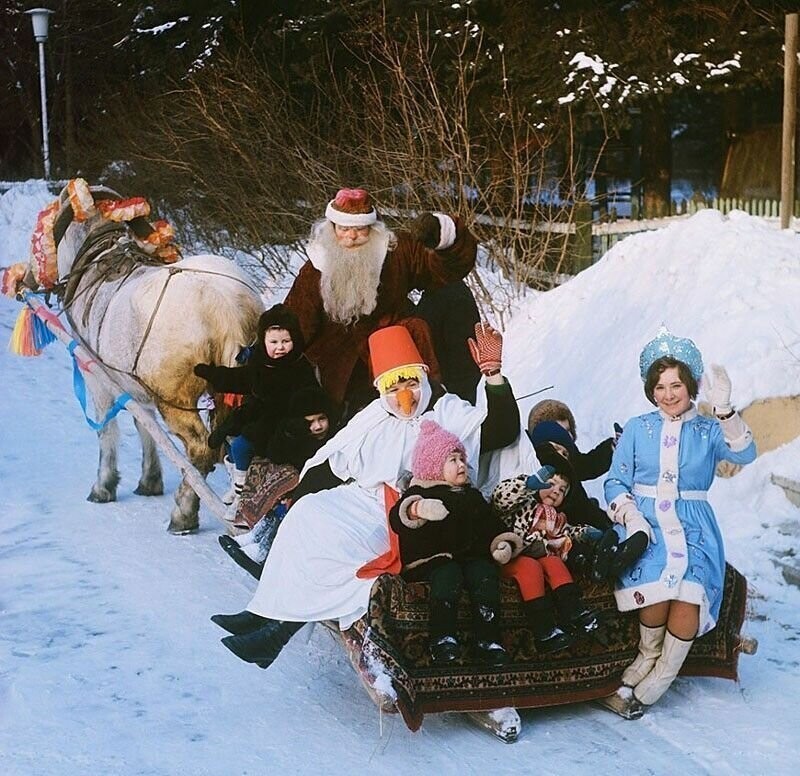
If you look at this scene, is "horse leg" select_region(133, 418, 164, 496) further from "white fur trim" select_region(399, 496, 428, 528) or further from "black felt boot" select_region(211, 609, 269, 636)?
"white fur trim" select_region(399, 496, 428, 528)

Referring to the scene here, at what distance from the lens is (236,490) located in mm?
6395

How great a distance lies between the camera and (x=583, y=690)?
449cm

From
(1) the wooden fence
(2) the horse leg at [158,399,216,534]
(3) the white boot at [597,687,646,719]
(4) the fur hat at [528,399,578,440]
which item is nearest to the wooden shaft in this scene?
(1) the wooden fence

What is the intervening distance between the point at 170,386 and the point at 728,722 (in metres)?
3.98

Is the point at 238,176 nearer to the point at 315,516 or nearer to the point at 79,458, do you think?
the point at 79,458

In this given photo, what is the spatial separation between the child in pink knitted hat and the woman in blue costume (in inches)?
21.2

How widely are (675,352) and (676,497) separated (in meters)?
0.54

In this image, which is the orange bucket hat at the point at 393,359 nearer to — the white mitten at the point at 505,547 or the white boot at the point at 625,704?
the white mitten at the point at 505,547

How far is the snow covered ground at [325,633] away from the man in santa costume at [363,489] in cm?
44

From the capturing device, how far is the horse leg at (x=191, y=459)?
7352 millimetres

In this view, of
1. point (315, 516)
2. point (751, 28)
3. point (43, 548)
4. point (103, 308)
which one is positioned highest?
point (751, 28)

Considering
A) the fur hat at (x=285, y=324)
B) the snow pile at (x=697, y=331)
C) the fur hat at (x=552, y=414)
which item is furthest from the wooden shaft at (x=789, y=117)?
the fur hat at (x=552, y=414)

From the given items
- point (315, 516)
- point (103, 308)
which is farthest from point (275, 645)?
point (103, 308)

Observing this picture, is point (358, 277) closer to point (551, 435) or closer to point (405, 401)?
point (405, 401)
